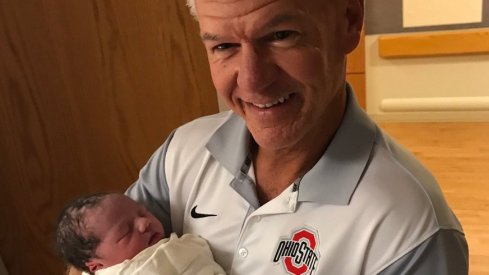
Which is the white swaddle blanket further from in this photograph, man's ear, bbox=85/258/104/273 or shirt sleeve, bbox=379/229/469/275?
shirt sleeve, bbox=379/229/469/275

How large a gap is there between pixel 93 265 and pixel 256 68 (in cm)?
63

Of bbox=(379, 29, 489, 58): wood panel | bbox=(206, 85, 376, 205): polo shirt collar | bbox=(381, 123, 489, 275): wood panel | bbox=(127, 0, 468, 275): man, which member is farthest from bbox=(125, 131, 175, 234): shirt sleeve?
bbox=(379, 29, 489, 58): wood panel

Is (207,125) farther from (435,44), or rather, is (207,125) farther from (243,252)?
(435,44)

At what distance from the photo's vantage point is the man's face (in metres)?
0.88

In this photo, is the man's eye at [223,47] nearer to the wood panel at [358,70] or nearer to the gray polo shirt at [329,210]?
the gray polo shirt at [329,210]

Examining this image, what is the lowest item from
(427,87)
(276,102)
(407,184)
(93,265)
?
(427,87)

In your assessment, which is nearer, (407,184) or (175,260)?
(407,184)

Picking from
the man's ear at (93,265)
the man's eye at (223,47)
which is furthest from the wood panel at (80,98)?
the man's eye at (223,47)

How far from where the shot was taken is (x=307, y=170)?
1086 millimetres

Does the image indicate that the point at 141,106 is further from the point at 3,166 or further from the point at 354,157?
the point at 354,157

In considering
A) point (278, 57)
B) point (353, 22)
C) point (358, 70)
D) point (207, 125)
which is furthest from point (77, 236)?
point (358, 70)

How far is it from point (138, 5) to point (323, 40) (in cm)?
91

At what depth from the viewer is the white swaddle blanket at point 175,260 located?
1.11m

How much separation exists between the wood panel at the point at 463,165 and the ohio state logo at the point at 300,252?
1559mm
